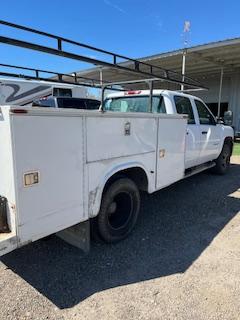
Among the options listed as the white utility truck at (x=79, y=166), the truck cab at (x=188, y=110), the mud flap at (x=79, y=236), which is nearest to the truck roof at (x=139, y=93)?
the truck cab at (x=188, y=110)

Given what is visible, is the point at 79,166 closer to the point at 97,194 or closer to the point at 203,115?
the point at 97,194

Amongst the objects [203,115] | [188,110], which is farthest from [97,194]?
[203,115]

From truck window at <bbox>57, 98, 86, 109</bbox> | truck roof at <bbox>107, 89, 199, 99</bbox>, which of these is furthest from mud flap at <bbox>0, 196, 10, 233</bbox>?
truck window at <bbox>57, 98, 86, 109</bbox>

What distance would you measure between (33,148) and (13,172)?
279 mm

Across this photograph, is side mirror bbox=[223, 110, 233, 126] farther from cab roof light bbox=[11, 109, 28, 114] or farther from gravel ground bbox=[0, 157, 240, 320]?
cab roof light bbox=[11, 109, 28, 114]

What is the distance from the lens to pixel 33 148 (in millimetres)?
2576

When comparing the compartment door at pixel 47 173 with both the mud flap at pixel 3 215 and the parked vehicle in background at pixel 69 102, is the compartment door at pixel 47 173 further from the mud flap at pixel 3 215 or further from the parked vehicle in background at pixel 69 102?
the parked vehicle in background at pixel 69 102

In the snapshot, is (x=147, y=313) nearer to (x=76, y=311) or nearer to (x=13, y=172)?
(x=76, y=311)

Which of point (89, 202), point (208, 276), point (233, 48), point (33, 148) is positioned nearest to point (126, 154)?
point (89, 202)

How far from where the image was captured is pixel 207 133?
656 cm

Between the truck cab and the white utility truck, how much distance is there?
291 mm

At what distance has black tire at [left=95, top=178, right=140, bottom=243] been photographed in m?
3.60

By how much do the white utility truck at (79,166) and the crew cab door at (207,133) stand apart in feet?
4.66

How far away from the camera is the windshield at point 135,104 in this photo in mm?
5293
